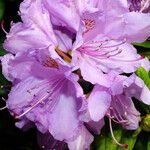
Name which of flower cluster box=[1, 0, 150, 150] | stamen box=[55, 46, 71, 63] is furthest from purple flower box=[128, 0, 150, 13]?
stamen box=[55, 46, 71, 63]

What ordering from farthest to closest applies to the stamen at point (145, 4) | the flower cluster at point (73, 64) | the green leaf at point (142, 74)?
the stamen at point (145, 4)
the green leaf at point (142, 74)
the flower cluster at point (73, 64)

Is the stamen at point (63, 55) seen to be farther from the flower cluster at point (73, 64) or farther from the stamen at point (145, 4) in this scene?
the stamen at point (145, 4)

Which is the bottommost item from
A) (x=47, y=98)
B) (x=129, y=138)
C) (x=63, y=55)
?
(x=129, y=138)

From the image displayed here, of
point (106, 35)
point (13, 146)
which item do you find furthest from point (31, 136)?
point (106, 35)

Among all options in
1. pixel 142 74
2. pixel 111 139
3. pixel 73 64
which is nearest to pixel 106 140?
pixel 111 139

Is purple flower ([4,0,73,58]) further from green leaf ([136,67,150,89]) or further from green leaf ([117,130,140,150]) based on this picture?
green leaf ([117,130,140,150])

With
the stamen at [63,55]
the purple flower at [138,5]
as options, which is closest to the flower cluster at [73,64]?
the stamen at [63,55]

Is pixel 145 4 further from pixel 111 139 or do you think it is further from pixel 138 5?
pixel 111 139

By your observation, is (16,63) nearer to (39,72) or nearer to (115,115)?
(39,72)

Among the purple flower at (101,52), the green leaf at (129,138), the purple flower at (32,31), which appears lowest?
the green leaf at (129,138)
